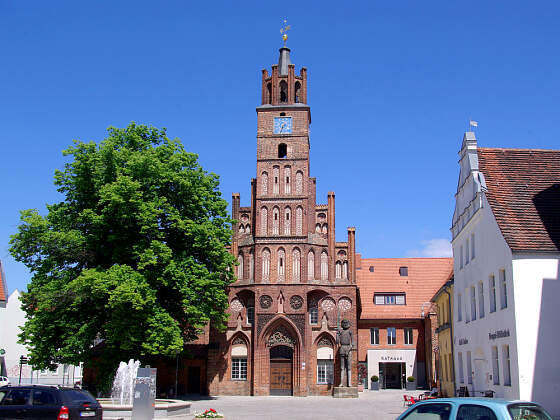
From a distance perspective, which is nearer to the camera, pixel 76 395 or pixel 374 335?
pixel 76 395

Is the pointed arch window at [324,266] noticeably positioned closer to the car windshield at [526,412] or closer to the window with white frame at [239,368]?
the window with white frame at [239,368]

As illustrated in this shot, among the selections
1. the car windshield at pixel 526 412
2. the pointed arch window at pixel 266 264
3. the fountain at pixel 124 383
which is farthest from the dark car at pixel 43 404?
the pointed arch window at pixel 266 264

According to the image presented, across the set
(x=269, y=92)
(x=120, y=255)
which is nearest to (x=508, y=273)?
(x=120, y=255)

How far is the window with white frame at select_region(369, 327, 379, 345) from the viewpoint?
5612 cm

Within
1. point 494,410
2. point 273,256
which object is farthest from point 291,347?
point 494,410

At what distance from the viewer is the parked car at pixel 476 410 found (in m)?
8.16

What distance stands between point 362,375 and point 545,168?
3365cm

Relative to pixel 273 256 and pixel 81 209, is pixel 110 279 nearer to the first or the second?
pixel 81 209

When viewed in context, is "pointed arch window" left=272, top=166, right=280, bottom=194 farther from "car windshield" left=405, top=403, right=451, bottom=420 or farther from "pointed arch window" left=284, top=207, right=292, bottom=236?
"car windshield" left=405, top=403, right=451, bottom=420

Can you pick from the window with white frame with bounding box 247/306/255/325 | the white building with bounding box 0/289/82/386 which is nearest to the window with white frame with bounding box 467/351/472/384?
the window with white frame with bounding box 247/306/255/325

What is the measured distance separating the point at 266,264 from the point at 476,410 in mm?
36556

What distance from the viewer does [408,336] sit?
55.7m

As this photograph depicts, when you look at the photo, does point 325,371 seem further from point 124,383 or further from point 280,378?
point 124,383

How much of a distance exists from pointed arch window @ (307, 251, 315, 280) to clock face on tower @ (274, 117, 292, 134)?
33.0 feet
